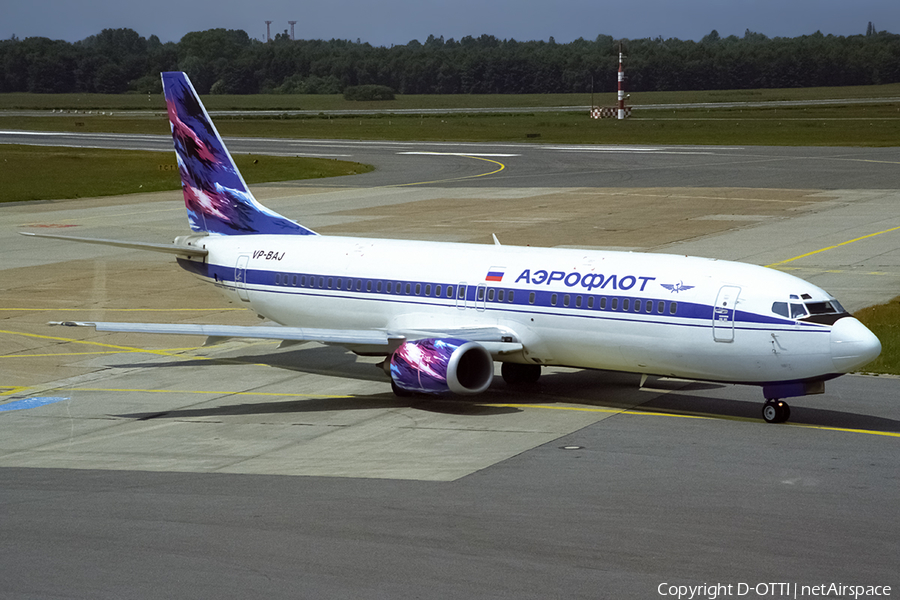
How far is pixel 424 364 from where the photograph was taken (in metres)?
28.0

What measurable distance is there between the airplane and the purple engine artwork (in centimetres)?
3

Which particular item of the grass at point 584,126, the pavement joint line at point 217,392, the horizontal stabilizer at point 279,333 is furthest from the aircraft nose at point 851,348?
the grass at point 584,126

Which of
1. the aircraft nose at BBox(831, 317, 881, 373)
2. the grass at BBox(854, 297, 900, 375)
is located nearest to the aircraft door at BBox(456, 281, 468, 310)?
the aircraft nose at BBox(831, 317, 881, 373)

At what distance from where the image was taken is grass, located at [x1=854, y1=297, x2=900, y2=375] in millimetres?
32156

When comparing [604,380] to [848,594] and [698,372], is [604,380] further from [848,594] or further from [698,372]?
[848,594]

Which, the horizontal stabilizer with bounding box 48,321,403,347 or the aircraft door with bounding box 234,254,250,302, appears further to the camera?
the aircraft door with bounding box 234,254,250,302

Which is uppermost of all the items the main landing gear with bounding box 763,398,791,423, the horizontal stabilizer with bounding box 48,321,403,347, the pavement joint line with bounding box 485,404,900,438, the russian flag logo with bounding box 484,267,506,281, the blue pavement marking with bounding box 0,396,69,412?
the russian flag logo with bounding box 484,267,506,281

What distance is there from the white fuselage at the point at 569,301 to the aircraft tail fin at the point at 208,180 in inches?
50.6

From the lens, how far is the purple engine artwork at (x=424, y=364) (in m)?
27.7

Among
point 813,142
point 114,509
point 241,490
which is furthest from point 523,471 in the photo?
point 813,142

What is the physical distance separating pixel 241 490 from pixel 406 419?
6.78 metres

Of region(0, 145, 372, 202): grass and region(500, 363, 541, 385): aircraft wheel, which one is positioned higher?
region(0, 145, 372, 202): grass

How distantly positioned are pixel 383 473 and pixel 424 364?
5.37 metres

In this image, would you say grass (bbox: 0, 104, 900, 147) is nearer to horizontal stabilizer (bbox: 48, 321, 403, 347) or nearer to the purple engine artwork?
horizontal stabilizer (bbox: 48, 321, 403, 347)
